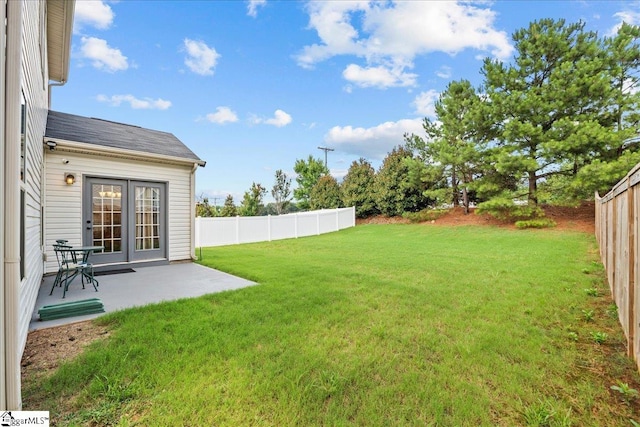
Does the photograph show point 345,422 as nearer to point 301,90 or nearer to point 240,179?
point 301,90

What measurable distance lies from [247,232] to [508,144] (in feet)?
41.9

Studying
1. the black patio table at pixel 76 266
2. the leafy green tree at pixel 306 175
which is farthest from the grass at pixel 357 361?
the leafy green tree at pixel 306 175

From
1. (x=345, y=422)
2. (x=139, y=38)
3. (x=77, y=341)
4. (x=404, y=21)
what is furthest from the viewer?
(x=139, y=38)

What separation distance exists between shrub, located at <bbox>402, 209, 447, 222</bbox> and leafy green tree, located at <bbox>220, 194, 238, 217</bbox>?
510 inches

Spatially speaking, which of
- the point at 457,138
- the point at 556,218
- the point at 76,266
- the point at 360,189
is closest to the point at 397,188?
the point at 360,189

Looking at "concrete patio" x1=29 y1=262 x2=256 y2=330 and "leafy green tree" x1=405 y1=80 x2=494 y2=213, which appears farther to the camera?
"leafy green tree" x1=405 y1=80 x2=494 y2=213

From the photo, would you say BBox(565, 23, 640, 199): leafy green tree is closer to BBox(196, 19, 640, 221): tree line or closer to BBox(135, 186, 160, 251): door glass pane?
BBox(196, 19, 640, 221): tree line

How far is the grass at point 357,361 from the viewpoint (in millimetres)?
1916

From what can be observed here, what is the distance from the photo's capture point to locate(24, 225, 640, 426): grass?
6.29ft

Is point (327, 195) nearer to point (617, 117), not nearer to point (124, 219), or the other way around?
point (617, 117)

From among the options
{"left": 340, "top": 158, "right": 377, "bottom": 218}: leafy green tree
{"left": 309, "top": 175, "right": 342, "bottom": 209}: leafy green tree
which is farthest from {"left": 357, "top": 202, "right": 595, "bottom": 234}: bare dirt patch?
{"left": 309, "top": 175, "right": 342, "bottom": 209}: leafy green tree

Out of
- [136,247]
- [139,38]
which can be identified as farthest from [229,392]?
[139,38]

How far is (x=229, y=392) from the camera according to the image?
2.10 m

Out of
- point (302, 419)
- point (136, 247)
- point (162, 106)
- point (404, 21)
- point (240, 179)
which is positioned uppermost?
point (404, 21)
